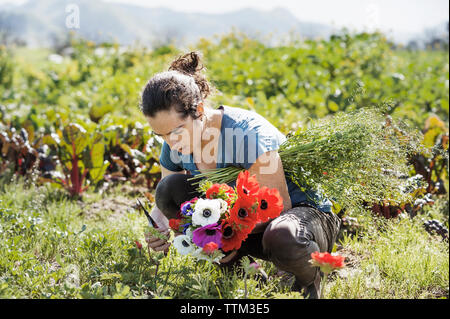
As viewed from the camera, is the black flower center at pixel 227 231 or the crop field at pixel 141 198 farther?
the crop field at pixel 141 198

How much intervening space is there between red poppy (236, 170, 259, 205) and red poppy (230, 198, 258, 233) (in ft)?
0.05

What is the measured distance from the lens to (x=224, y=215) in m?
1.67

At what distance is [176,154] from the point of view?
87.9 inches

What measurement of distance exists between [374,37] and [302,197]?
21.3ft

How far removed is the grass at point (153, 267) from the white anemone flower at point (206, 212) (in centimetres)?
26

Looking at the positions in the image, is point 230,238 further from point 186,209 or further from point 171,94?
point 171,94

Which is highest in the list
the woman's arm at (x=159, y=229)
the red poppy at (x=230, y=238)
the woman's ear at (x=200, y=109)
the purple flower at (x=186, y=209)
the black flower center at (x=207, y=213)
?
the woman's ear at (x=200, y=109)

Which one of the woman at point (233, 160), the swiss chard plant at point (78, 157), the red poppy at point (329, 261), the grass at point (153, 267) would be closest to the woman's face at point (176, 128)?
the woman at point (233, 160)

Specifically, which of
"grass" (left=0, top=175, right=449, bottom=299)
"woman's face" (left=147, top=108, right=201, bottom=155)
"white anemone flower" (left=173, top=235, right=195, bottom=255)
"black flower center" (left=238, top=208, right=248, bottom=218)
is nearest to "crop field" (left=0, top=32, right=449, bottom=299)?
"grass" (left=0, top=175, right=449, bottom=299)

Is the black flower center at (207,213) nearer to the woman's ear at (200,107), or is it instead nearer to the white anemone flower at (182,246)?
the white anemone flower at (182,246)

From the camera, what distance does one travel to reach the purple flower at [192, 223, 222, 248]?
1.61 metres

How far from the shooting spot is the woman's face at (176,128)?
1845 millimetres
